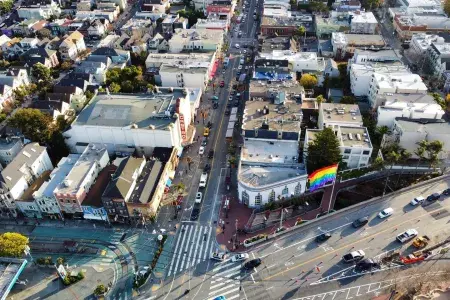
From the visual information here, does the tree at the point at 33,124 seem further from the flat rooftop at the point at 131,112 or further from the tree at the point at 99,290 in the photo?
the tree at the point at 99,290

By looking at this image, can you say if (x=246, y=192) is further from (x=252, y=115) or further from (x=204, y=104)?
(x=204, y=104)

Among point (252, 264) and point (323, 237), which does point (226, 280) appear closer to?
point (252, 264)

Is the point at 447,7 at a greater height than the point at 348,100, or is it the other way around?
the point at 447,7

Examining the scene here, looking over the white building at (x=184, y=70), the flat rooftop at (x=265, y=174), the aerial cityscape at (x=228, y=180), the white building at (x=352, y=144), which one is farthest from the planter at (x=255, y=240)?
the white building at (x=184, y=70)

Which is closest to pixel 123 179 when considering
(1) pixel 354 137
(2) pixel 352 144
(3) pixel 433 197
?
(2) pixel 352 144

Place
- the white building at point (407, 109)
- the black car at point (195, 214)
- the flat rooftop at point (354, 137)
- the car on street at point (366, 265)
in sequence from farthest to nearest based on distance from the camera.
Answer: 1. the white building at point (407, 109)
2. the flat rooftop at point (354, 137)
3. the black car at point (195, 214)
4. the car on street at point (366, 265)

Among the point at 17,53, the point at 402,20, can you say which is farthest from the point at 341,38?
the point at 17,53

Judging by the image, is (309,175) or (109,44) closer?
(309,175)
